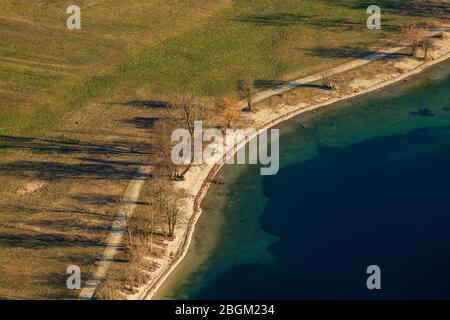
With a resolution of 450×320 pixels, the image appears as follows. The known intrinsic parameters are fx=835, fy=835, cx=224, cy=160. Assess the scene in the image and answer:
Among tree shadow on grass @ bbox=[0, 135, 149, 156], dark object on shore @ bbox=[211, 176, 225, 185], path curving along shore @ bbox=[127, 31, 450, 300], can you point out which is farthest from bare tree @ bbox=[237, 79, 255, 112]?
tree shadow on grass @ bbox=[0, 135, 149, 156]

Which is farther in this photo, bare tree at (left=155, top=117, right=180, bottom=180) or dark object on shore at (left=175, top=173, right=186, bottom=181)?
dark object on shore at (left=175, top=173, right=186, bottom=181)

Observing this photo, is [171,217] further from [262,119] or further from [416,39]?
[416,39]

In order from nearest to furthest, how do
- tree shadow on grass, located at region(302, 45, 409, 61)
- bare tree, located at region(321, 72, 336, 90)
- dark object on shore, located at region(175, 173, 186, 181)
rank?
dark object on shore, located at region(175, 173, 186, 181) → bare tree, located at region(321, 72, 336, 90) → tree shadow on grass, located at region(302, 45, 409, 61)

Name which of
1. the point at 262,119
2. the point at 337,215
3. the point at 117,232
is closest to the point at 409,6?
the point at 262,119

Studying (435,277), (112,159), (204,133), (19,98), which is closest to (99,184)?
(112,159)

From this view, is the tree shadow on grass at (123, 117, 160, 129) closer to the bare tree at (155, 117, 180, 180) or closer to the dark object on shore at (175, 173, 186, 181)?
the bare tree at (155, 117, 180, 180)

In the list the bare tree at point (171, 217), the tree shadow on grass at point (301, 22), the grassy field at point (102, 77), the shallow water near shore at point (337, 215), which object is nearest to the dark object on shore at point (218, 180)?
the shallow water near shore at point (337, 215)
